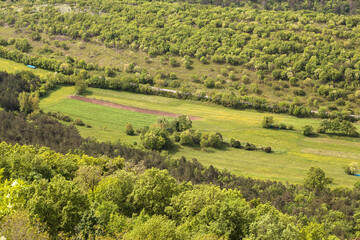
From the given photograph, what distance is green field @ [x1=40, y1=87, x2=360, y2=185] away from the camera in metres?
92.8

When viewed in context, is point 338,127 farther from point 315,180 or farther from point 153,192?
point 153,192

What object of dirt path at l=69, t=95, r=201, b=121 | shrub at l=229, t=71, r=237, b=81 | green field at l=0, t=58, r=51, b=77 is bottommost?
dirt path at l=69, t=95, r=201, b=121

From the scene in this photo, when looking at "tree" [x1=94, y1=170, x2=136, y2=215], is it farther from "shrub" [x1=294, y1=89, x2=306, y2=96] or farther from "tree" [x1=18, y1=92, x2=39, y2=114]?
"shrub" [x1=294, y1=89, x2=306, y2=96]

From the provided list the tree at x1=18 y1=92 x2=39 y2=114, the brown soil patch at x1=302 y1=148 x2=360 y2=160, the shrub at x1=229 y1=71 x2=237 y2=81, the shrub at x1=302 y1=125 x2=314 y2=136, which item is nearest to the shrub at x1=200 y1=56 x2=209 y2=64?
the shrub at x1=229 y1=71 x2=237 y2=81

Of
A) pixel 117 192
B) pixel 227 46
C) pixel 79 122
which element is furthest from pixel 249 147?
pixel 227 46

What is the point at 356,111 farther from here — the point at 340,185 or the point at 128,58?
the point at 128,58

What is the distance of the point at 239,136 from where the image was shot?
108500mm

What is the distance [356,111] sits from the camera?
118 m

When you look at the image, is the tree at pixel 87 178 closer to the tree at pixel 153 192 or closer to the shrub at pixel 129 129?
the tree at pixel 153 192

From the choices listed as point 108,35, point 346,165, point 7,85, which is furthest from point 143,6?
point 346,165

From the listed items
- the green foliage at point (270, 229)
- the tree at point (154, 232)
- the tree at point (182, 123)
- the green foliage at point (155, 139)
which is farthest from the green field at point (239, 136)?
the tree at point (154, 232)

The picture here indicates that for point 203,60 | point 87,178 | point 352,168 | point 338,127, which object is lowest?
point 352,168

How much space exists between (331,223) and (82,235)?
46114 mm

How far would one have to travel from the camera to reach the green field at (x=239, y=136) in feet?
304
